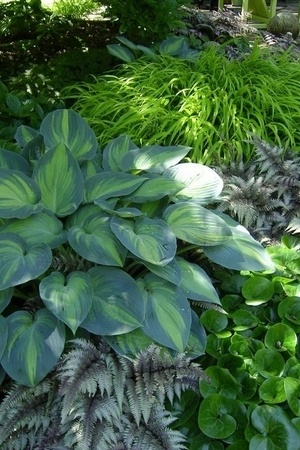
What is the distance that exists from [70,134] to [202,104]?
91 centimetres

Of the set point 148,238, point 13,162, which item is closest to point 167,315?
point 148,238

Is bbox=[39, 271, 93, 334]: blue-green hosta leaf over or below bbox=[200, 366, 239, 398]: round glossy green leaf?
over

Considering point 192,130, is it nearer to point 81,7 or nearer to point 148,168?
point 148,168

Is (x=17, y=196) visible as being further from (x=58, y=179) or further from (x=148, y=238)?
(x=148, y=238)

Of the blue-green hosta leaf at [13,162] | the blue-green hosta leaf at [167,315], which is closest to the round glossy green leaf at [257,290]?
the blue-green hosta leaf at [167,315]

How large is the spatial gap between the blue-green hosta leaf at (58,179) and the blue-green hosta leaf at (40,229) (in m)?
0.05

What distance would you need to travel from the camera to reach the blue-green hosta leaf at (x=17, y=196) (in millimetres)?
1796

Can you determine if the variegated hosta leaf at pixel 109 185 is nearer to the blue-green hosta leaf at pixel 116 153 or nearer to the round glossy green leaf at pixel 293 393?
the blue-green hosta leaf at pixel 116 153

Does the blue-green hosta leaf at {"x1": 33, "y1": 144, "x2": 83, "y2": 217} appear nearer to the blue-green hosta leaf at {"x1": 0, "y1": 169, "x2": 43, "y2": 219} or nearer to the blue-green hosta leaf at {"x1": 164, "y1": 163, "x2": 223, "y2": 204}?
the blue-green hosta leaf at {"x1": 0, "y1": 169, "x2": 43, "y2": 219}

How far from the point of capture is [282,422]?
1586mm

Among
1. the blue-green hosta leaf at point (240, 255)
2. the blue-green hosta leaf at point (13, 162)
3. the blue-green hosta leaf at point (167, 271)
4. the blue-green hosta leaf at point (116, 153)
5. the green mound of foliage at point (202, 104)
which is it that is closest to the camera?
the blue-green hosta leaf at point (167, 271)

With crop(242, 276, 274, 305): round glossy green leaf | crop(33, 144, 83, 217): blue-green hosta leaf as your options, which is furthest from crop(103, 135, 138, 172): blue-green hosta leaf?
crop(242, 276, 274, 305): round glossy green leaf

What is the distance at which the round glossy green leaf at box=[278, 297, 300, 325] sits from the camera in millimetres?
1887

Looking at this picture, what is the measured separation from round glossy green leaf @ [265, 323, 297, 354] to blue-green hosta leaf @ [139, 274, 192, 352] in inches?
11.6
